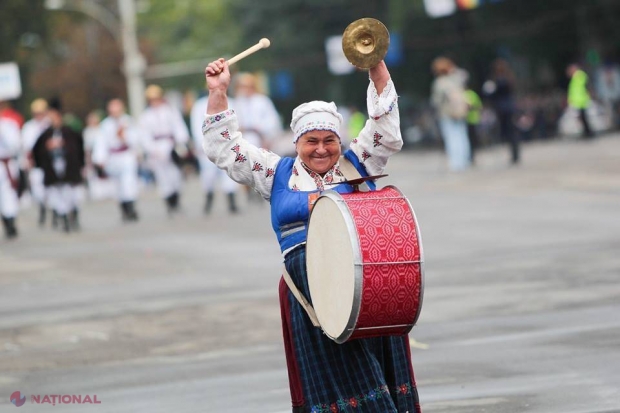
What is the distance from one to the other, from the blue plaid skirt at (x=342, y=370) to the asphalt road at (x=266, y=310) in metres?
1.17

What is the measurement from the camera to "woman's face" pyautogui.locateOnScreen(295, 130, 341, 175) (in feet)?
20.8

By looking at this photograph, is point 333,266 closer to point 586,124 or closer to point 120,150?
point 120,150

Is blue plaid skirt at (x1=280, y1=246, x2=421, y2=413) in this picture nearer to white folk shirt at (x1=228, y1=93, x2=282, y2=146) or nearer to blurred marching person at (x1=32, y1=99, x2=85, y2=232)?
white folk shirt at (x1=228, y1=93, x2=282, y2=146)

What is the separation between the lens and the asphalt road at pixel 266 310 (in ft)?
26.7

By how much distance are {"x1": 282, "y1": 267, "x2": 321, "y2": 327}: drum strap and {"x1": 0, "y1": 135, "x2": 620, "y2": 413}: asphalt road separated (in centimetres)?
143

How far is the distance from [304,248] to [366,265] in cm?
58

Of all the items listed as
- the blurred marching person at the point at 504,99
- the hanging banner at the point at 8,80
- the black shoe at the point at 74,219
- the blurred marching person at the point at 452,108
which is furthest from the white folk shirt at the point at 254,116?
the hanging banner at the point at 8,80

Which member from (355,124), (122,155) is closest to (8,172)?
(122,155)

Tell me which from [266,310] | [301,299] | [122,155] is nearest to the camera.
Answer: [301,299]

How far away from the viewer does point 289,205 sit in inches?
250

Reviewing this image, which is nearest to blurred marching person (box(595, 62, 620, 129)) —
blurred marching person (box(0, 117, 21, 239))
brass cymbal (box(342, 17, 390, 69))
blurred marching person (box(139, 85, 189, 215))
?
blurred marching person (box(139, 85, 189, 215))

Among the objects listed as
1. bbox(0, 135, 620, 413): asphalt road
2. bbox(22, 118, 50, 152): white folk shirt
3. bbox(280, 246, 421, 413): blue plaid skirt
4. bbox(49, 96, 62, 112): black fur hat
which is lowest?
bbox(0, 135, 620, 413): asphalt road

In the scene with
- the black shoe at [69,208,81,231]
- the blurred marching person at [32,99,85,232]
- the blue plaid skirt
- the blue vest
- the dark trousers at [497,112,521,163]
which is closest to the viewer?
the blue plaid skirt

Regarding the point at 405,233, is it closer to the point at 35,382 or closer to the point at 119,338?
the point at 35,382
